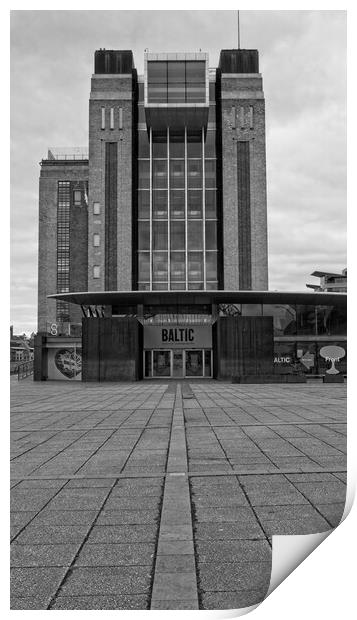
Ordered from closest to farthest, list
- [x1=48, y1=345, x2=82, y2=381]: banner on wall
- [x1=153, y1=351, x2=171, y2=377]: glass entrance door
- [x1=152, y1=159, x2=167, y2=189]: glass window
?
[x1=48, y1=345, x2=82, y2=381]: banner on wall
[x1=153, y1=351, x2=171, y2=377]: glass entrance door
[x1=152, y1=159, x2=167, y2=189]: glass window

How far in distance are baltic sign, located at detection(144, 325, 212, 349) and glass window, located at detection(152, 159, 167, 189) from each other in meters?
15.3

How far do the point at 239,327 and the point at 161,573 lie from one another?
106ft

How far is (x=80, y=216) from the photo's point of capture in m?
78.2

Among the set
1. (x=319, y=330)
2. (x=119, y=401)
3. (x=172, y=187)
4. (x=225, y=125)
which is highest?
(x=225, y=125)

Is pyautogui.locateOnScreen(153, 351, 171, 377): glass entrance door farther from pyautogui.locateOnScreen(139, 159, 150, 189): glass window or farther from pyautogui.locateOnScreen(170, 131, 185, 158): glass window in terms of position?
pyautogui.locateOnScreen(170, 131, 185, 158): glass window

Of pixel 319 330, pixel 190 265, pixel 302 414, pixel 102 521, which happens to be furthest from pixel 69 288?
pixel 102 521

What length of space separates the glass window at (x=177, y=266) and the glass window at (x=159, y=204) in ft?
12.3

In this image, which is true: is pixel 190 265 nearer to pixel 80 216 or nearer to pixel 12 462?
pixel 80 216

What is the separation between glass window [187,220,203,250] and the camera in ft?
164

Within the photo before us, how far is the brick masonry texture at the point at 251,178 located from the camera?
164 feet

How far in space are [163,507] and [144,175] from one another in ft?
153

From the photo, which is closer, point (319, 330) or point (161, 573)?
point (161, 573)

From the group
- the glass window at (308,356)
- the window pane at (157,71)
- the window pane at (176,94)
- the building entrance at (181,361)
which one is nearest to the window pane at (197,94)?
the window pane at (176,94)

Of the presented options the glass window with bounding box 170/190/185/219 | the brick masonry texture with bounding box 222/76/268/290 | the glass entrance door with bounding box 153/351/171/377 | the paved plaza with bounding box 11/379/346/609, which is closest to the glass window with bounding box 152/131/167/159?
the glass window with bounding box 170/190/185/219
